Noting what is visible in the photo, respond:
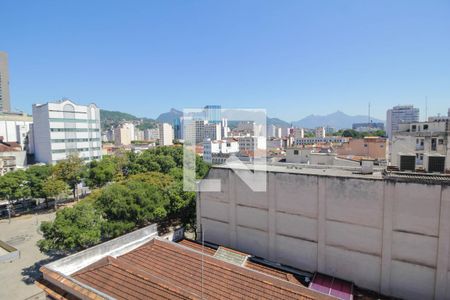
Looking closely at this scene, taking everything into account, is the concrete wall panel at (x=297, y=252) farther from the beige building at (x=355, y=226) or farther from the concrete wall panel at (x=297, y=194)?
the concrete wall panel at (x=297, y=194)

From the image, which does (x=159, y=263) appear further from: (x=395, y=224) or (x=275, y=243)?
(x=395, y=224)

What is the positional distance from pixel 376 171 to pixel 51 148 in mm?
45868

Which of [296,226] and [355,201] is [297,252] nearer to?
[296,226]

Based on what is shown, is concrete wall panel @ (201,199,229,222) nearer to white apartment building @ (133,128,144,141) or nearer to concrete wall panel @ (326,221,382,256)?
concrete wall panel @ (326,221,382,256)

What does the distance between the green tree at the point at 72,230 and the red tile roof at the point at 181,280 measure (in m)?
3.84

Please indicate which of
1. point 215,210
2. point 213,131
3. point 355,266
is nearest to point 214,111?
point 215,210

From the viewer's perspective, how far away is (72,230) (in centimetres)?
1354

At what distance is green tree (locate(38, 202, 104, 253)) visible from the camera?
13.4 m

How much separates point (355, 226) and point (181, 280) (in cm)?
752

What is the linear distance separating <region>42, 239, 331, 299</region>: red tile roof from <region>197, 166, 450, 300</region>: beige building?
135 inches

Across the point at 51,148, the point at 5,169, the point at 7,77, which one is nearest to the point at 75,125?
the point at 51,148

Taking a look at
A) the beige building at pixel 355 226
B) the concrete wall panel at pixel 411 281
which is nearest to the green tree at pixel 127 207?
the beige building at pixel 355 226

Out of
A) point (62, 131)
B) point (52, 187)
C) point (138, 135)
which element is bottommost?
point (52, 187)

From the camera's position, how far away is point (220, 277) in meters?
9.67
